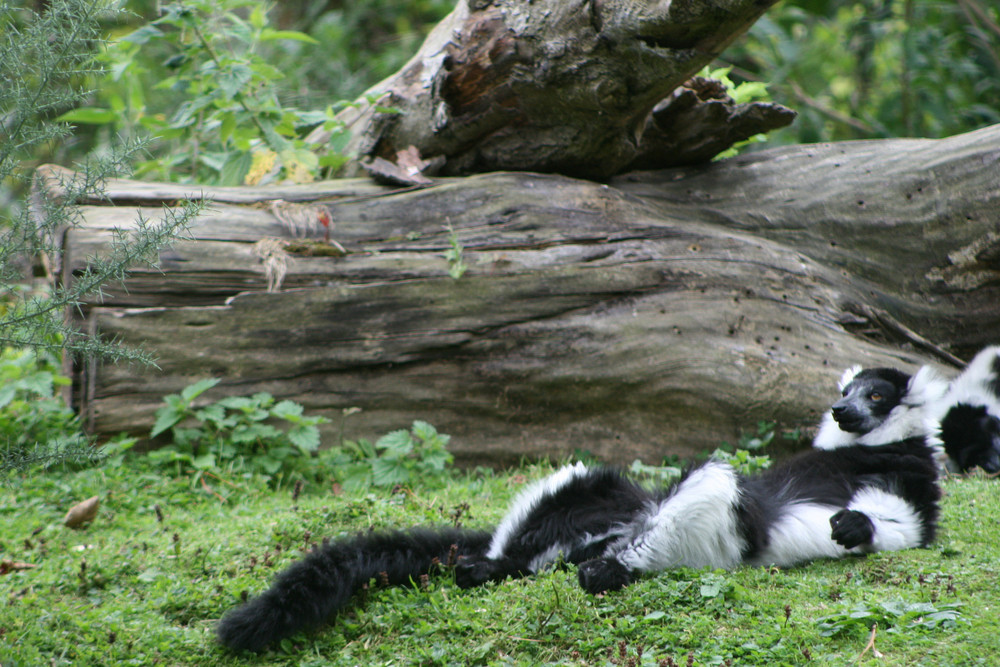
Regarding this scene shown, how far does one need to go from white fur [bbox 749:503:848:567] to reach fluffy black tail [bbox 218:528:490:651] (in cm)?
131

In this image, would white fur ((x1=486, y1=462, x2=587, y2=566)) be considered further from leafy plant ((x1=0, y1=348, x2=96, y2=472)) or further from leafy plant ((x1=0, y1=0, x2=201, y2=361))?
leafy plant ((x1=0, y1=348, x2=96, y2=472))

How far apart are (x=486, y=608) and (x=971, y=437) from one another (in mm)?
4061

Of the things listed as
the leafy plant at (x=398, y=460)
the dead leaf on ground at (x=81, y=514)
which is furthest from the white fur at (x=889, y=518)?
the dead leaf on ground at (x=81, y=514)

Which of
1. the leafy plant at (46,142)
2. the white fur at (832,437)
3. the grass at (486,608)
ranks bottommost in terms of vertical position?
the grass at (486,608)

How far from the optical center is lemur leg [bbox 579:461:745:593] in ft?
10.6

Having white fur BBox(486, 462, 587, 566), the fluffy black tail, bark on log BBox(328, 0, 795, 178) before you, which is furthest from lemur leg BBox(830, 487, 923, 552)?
bark on log BBox(328, 0, 795, 178)

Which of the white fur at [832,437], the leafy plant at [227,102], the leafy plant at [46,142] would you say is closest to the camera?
the leafy plant at [46,142]

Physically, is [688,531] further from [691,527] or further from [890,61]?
[890,61]

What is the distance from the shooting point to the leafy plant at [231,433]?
497 centimetres

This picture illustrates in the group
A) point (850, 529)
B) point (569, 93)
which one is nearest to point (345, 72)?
point (569, 93)

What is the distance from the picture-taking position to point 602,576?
3.12 metres

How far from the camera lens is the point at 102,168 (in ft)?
9.63

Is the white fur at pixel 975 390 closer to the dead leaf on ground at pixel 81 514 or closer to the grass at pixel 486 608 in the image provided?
the grass at pixel 486 608

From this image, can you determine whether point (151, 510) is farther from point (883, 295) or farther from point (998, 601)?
point (883, 295)
